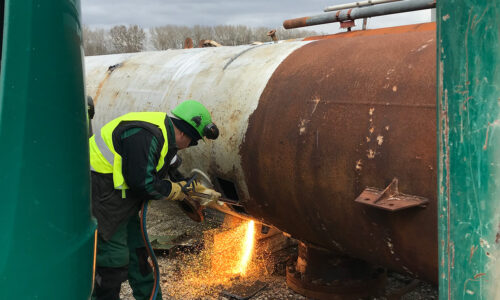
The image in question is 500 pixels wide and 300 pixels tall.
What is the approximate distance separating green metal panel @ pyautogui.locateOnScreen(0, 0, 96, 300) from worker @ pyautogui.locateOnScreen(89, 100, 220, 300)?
1361 mm

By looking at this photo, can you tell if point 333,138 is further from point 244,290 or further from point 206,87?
point 244,290

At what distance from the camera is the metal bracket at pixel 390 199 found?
1979 millimetres

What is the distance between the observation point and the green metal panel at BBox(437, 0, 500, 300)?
3.01 feet

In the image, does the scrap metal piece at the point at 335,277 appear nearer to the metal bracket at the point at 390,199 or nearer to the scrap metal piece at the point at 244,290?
the scrap metal piece at the point at 244,290

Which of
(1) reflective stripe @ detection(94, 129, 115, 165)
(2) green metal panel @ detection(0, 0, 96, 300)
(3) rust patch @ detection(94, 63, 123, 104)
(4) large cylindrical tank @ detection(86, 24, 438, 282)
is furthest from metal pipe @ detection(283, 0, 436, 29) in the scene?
(2) green metal panel @ detection(0, 0, 96, 300)

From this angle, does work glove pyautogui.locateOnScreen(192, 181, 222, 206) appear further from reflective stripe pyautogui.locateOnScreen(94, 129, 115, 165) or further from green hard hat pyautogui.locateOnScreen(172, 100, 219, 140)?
reflective stripe pyautogui.locateOnScreen(94, 129, 115, 165)

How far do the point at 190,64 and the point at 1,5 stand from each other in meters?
2.44

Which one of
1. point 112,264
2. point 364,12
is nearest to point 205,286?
point 112,264

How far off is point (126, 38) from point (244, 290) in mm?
23840

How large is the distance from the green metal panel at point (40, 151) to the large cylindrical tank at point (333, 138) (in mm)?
1337

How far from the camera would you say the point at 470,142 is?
3.11 feet

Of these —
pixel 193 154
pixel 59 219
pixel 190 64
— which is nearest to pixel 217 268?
pixel 193 154

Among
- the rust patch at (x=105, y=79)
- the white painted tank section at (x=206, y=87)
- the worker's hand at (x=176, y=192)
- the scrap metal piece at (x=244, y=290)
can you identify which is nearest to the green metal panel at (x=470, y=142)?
the white painted tank section at (x=206, y=87)

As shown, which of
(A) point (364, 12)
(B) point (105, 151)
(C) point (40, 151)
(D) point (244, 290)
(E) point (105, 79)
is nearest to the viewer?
(C) point (40, 151)
